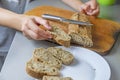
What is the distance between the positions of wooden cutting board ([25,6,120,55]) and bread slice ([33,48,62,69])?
140 mm

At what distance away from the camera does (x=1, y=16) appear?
3.19ft

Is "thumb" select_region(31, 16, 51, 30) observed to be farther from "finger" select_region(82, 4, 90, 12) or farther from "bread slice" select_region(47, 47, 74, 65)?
"finger" select_region(82, 4, 90, 12)

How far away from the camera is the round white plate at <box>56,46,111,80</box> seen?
78 cm

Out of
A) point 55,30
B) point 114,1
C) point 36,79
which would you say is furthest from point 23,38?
point 114,1

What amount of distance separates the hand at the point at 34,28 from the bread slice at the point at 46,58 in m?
0.06

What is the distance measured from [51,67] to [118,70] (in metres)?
0.20

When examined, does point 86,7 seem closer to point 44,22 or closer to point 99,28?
point 99,28

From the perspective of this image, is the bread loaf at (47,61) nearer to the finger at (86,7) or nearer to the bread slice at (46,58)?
the bread slice at (46,58)

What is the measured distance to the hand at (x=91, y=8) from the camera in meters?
1.05

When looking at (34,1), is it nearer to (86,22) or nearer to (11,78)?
(86,22)

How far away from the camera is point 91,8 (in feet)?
3.48

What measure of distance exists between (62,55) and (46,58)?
50mm

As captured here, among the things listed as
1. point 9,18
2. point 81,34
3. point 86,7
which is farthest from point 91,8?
point 9,18

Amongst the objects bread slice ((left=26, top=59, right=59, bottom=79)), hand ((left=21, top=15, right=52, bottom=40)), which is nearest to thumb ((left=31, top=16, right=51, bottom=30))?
hand ((left=21, top=15, right=52, bottom=40))
